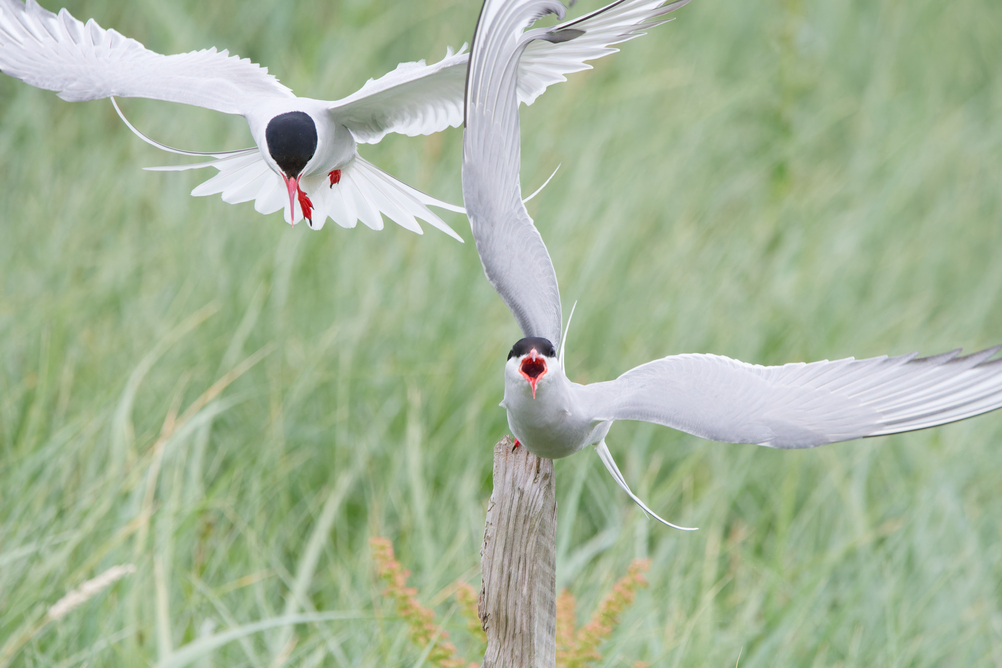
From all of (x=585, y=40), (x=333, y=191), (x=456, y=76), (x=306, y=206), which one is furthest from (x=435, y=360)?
(x=585, y=40)

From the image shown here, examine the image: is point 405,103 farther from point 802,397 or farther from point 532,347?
point 802,397

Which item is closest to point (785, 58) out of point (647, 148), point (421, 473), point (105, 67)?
point (647, 148)

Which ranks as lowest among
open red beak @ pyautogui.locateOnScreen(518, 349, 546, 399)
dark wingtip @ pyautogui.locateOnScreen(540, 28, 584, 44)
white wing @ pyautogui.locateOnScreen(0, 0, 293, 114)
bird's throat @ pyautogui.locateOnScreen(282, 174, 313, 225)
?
open red beak @ pyautogui.locateOnScreen(518, 349, 546, 399)

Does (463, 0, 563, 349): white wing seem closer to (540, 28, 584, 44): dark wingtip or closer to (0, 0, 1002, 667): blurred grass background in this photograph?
(540, 28, 584, 44): dark wingtip

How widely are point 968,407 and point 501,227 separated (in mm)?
862

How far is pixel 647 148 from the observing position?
551 centimetres

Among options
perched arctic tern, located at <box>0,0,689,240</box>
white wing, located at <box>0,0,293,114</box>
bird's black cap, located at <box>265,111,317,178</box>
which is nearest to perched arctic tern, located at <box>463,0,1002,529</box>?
perched arctic tern, located at <box>0,0,689,240</box>

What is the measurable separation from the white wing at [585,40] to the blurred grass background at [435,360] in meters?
1.37

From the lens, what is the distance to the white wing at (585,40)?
6.38ft

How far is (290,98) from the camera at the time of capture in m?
→ 2.54

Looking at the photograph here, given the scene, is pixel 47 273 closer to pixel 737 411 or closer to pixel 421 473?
pixel 421 473

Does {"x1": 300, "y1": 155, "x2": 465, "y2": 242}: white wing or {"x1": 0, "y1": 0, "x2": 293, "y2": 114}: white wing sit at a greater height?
{"x1": 0, "y1": 0, "x2": 293, "y2": 114}: white wing

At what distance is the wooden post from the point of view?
79.4 inches

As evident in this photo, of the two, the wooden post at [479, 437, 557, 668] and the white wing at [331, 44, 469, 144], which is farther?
the white wing at [331, 44, 469, 144]
